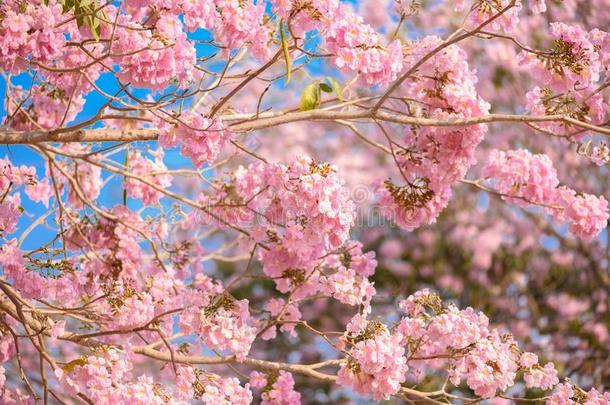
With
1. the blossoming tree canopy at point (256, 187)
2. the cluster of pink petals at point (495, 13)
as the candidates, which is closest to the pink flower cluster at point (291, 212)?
the blossoming tree canopy at point (256, 187)

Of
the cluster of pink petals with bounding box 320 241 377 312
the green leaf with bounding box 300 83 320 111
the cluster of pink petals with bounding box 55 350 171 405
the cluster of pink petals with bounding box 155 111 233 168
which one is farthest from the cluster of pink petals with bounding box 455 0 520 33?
the cluster of pink petals with bounding box 55 350 171 405

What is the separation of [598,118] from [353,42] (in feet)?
3.45

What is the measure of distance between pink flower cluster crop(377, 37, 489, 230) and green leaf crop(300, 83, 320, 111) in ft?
1.57

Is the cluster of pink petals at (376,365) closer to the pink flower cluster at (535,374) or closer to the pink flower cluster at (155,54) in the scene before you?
the pink flower cluster at (535,374)

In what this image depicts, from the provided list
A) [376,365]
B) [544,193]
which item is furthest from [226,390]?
[544,193]

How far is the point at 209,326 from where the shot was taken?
2979 mm

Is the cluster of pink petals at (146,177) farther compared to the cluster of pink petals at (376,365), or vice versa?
the cluster of pink petals at (146,177)

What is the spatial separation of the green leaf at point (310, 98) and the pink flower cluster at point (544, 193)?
3.02ft

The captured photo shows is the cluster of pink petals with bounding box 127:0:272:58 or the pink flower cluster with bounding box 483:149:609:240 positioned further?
the pink flower cluster with bounding box 483:149:609:240

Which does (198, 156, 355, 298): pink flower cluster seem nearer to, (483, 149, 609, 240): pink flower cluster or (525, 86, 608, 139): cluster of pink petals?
(483, 149, 609, 240): pink flower cluster

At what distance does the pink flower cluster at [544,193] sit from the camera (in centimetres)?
354

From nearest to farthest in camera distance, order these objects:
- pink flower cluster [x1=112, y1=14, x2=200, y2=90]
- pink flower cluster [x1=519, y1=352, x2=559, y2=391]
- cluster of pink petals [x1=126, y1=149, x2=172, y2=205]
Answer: pink flower cluster [x1=112, y1=14, x2=200, y2=90], pink flower cluster [x1=519, y1=352, x2=559, y2=391], cluster of pink petals [x1=126, y1=149, x2=172, y2=205]

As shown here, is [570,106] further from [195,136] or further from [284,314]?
[195,136]

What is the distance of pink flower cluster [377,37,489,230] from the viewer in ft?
11.0
